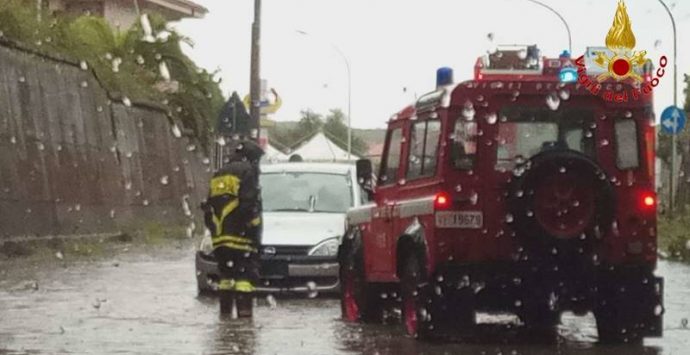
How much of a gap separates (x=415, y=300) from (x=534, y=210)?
128 cm

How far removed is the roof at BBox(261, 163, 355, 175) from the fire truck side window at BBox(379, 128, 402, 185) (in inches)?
222

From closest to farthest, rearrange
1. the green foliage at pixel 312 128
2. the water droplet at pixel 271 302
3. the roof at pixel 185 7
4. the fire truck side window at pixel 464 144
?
the fire truck side window at pixel 464 144 → the water droplet at pixel 271 302 → the roof at pixel 185 7 → the green foliage at pixel 312 128

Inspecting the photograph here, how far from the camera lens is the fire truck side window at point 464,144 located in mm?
14188

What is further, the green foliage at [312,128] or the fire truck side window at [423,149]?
the green foliage at [312,128]

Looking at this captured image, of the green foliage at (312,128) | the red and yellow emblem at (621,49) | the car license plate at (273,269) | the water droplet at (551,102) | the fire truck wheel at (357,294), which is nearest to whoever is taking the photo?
the water droplet at (551,102)

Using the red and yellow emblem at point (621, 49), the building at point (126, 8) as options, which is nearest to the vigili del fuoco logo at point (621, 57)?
the red and yellow emblem at point (621, 49)

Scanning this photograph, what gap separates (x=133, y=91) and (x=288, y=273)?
94.9 feet

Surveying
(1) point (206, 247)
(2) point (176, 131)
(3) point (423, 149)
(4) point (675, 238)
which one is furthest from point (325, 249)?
(2) point (176, 131)

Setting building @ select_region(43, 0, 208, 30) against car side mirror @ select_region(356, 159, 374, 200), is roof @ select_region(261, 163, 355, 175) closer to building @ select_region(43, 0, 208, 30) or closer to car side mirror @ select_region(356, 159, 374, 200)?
car side mirror @ select_region(356, 159, 374, 200)

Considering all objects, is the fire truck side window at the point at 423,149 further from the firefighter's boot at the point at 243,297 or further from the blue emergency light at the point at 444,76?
the firefighter's boot at the point at 243,297

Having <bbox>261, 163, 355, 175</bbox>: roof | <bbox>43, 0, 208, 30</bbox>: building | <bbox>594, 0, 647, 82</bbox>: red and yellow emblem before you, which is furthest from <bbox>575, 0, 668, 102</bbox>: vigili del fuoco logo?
<bbox>43, 0, 208, 30</bbox>: building

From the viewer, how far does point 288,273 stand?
19.7m

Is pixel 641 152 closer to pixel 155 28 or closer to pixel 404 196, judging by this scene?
pixel 404 196

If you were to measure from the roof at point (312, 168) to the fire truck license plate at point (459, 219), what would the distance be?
827 cm
